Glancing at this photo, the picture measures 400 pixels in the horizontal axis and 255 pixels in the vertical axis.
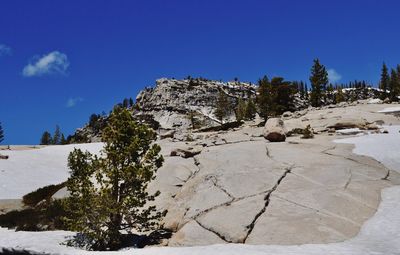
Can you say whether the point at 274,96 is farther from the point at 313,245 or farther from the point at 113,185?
the point at 313,245

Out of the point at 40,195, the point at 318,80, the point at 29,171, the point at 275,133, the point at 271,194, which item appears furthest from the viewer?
the point at 318,80

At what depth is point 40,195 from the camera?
24594mm

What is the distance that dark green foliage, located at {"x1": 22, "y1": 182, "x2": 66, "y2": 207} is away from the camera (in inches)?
928

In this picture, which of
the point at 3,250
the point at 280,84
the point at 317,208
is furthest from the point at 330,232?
the point at 280,84

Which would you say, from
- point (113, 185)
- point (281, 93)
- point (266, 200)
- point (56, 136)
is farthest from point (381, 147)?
point (56, 136)

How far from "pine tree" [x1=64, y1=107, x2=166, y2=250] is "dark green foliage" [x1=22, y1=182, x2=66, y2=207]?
9.01m

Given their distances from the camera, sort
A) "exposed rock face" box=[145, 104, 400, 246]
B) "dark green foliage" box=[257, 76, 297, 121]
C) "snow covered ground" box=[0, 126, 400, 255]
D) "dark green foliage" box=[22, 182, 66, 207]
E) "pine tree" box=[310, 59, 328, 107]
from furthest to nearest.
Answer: "pine tree" box=[310, 59, 328, 107]
"dark green foliage" box=[257, 76, 297, 121]
"dark green foliage" box=[22, 182, 66, 207]
"exposed rock face" box=[145, 104, 400, 246]
"snow covered ground" box=[0, 126, 400, 255]

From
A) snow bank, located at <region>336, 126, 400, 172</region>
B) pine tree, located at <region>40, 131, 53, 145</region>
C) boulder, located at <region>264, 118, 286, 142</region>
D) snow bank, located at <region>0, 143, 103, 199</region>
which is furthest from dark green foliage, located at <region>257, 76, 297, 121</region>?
pine tree, located at <region>40, 131, 53, 145</region>

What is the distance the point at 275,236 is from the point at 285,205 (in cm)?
Result: 221

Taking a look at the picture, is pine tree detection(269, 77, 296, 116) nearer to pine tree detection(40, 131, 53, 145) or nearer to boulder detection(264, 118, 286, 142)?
boulder detection(264, 118, 286, 142)

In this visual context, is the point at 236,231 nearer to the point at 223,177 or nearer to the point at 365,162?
the point at 223,177

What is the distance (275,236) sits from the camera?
13.8 metres

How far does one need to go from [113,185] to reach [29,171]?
15.7m

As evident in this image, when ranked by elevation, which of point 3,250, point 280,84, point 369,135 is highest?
point 280,84
